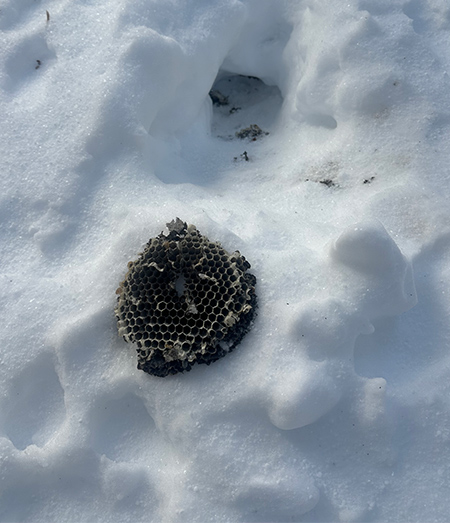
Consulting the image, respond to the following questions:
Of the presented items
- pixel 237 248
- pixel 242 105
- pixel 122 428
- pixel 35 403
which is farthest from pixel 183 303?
pixel 242 105

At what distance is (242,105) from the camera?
3.61 metres

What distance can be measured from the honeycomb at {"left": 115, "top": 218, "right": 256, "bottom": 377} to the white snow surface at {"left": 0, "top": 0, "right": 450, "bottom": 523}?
89 millimetres

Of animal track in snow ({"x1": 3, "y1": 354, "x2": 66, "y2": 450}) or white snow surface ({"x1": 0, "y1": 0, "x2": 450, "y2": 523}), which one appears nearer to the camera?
white snow surface ({"x1": 0, "y1": 0, "x2": 450, "y2": 523})

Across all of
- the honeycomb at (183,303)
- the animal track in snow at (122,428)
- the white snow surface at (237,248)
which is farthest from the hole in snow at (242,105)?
the animal track in snow at (122,428)

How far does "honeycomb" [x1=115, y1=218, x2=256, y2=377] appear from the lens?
86.4 inches

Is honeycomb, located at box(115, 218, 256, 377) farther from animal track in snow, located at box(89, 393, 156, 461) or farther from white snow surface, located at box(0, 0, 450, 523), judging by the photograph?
animal track in snow, located at box(89, 393, 156, 461)

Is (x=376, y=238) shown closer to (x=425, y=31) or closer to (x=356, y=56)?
(x=356, y=56)

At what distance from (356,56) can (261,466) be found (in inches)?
95.2

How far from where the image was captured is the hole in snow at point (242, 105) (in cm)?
341

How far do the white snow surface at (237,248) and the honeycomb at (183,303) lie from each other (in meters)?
0.09

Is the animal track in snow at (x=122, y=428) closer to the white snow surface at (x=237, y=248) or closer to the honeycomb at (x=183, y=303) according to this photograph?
the white snow surface at (x=237, y=248)

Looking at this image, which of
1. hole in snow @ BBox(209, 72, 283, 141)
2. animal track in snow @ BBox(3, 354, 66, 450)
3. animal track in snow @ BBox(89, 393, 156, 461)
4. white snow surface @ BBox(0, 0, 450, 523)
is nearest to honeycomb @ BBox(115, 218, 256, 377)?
white snow surface @ BBox(0, 0, 450, 523)

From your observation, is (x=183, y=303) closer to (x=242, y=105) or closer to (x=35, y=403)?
(x=35, y=403)

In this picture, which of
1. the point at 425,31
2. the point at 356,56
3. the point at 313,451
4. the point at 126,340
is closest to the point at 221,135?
the point at 356,56
